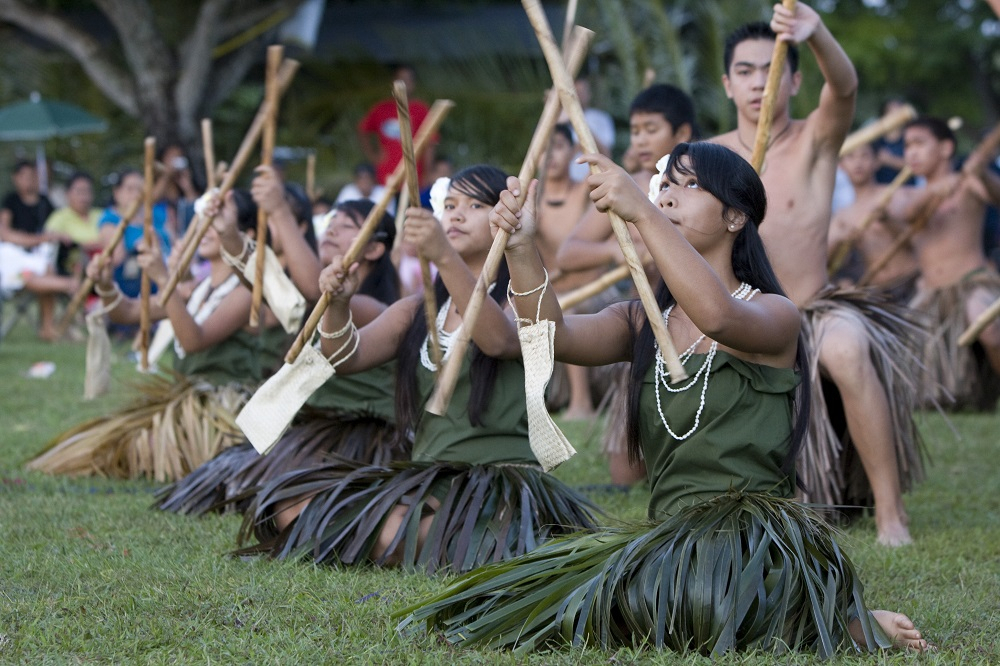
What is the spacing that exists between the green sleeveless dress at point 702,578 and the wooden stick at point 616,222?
0.32m

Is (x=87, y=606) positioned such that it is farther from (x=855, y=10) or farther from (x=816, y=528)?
(x=855, y=10)

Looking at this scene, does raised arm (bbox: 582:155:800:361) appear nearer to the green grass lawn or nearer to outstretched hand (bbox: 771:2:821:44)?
the green grass lawn

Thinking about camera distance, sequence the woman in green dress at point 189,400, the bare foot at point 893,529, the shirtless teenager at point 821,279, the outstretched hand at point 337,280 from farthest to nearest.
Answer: the woman in green dress at point 189,400 → the shirtless teenager at point 821,279 → the bare foot at point 893,529 → the outstretched hand at point 337,280

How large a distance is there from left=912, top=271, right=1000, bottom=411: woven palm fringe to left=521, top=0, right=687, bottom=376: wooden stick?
192 inches

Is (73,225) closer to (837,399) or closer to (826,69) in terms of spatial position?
(837,399)

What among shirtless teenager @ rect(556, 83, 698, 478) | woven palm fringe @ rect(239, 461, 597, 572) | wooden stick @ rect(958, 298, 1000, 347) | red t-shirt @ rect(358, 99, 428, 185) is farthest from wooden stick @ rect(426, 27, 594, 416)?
red t-shirt @ rect(358, 99, 428, 185)

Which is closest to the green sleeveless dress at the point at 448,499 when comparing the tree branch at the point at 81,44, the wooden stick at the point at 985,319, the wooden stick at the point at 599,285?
the wooden stick at the point at 599,285

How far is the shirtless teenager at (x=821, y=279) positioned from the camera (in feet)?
13.3

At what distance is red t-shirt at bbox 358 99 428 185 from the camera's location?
10492 millimetres

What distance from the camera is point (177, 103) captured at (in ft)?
38.8

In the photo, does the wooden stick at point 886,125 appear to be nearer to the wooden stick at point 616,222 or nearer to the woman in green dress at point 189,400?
the wooden stick at point 616,222

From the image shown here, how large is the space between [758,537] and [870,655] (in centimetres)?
32

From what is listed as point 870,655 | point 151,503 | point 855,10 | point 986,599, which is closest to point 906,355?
point 986,599

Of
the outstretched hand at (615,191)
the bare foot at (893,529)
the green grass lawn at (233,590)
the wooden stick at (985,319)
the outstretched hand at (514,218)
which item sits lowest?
the bare foot at (893,529)
